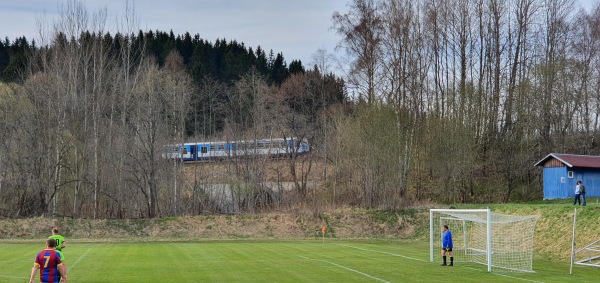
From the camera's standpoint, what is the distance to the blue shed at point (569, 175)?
2099 inches

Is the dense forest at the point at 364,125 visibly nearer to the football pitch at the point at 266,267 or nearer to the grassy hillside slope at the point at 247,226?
the grassy hillside slope at the point at 247,226

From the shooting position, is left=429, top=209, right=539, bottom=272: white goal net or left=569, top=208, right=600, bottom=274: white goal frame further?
left=429, top=209, right=539, bottom=272: white goal net

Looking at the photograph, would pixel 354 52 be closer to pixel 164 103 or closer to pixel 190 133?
pixel 164 103

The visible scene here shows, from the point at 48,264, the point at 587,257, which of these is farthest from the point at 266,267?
the point at 587,257

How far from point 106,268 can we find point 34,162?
33440mm

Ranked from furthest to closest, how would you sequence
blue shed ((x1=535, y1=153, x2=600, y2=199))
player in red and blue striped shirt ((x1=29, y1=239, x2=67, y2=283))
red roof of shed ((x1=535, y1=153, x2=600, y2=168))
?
blue shed ((x1=535, y1=153, x2=600, y2=199)) < red roof of shed ((x1=535, y1=153, x2=600, y2=168)) < player in red and blue striped shirt ((x1=29, y1=239, x2=67, y2=283))

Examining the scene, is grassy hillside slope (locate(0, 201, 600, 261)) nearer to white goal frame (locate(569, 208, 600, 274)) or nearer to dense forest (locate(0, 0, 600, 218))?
dense forest (locate(0, 0, 600, 218))

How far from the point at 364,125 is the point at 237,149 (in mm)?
19679

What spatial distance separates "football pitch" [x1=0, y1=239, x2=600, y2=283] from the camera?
76.7 feet

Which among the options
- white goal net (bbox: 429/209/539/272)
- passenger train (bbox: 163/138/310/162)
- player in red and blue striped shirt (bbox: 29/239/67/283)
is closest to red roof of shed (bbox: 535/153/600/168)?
white goal net (bbox: 429/209/539/272)

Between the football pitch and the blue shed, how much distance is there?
835 inches

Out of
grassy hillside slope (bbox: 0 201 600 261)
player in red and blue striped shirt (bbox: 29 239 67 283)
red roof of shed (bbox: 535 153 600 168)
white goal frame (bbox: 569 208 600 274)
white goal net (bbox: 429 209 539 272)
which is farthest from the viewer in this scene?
red roof of shed (bbox: 535 153 600 168)

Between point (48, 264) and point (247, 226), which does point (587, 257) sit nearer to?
point (48, 264)

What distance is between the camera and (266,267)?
27.1 metres
